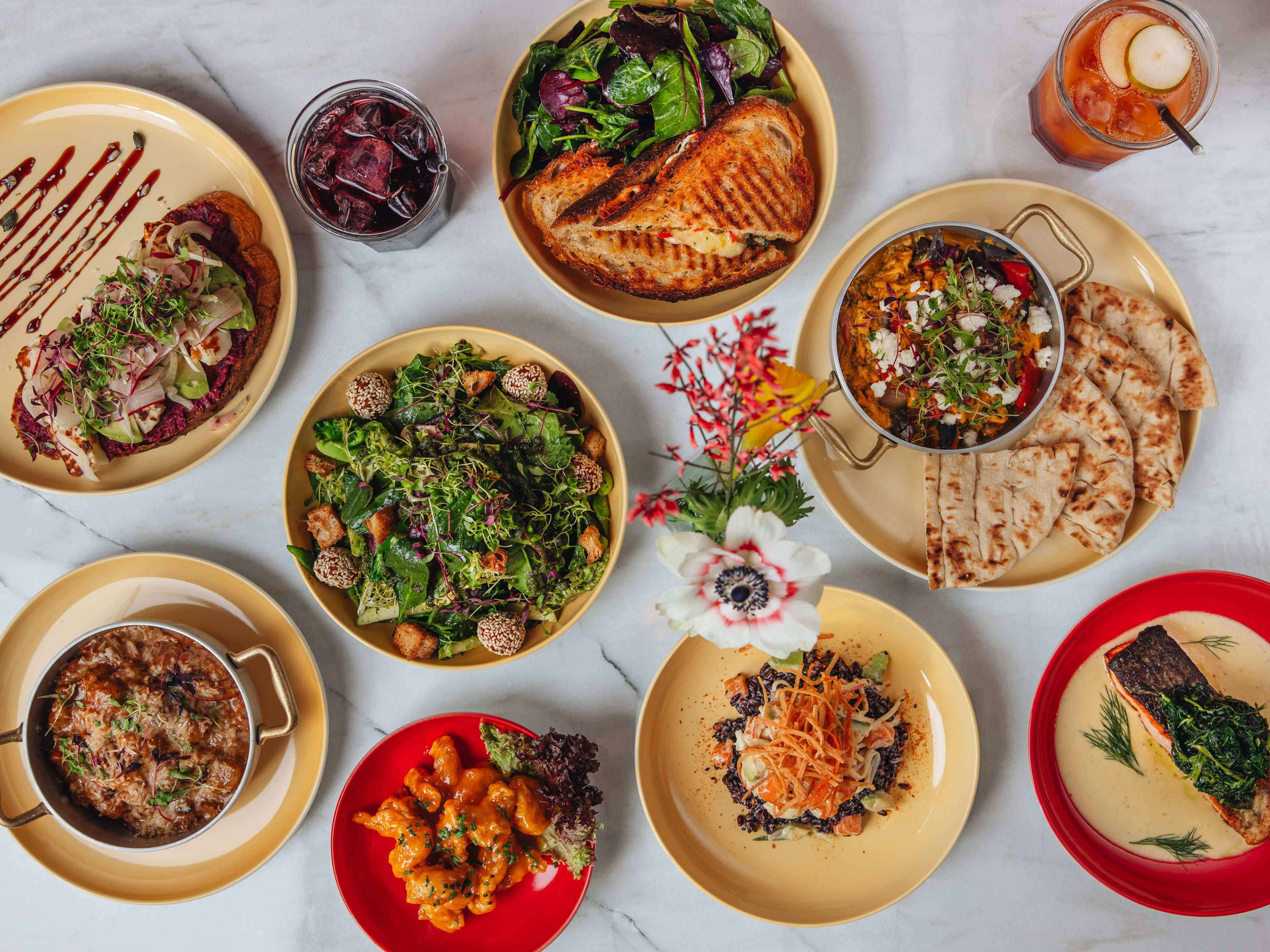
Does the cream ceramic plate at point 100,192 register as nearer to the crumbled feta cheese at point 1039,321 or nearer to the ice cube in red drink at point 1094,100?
the crumbled feta cheese at point 1039,321

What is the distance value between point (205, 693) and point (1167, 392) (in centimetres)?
300

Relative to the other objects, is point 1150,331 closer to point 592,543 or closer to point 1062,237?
point 1062,237

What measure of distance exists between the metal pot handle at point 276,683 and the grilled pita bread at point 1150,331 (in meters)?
2.55

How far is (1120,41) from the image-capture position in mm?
2082

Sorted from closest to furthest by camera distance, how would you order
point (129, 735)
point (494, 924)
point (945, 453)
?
point (945, 453), point (129, 735), point (494, 924)

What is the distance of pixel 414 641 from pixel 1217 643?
8.16ft

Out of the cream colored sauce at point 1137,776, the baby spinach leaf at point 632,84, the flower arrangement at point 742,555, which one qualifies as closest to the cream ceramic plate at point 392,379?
the baby spinach leaf at point 632,84

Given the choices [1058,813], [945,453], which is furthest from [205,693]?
[1058,813]

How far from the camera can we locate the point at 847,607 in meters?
2.28

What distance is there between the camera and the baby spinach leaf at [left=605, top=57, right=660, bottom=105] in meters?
1.91

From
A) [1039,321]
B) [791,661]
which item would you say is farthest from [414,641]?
[1039,321]

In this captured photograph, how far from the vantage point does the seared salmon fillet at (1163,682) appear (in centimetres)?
223

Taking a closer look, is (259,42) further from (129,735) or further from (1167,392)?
(1167,392)

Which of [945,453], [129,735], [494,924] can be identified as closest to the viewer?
[945,453]
